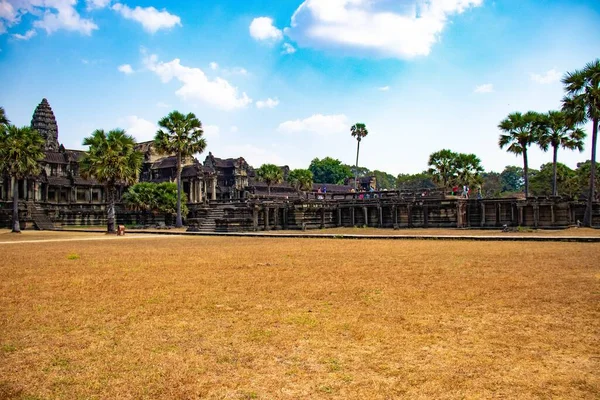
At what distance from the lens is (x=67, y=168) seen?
82688 mm

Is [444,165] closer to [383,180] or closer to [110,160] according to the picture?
[110,160]

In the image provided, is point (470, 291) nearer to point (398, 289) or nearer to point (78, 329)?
point (398, 289)

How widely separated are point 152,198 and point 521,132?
4244 cm

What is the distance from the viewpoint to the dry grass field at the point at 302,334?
20.4 ft

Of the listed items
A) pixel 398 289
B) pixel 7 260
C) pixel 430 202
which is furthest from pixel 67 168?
pixel 398 289

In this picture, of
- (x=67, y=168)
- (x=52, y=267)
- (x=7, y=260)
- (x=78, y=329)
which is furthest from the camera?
(x=67, y=168)

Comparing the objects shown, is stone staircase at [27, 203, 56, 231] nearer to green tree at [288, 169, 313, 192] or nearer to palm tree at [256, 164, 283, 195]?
palm tree at [256, 164, 283, 195]

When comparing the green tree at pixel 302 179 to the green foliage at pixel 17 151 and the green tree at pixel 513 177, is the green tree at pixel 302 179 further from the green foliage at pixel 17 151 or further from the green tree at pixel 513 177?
the green tree at pixel 513 177

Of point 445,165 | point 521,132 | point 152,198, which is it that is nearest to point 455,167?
point 445,165

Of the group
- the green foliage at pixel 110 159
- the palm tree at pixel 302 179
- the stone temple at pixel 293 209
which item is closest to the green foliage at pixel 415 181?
the palm tree at pixel 302 179

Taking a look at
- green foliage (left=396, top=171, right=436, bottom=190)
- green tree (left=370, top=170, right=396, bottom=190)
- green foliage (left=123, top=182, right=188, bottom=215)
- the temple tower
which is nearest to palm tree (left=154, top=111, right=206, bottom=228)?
green foliage (left=123, top=182, right=188, bottom=215)

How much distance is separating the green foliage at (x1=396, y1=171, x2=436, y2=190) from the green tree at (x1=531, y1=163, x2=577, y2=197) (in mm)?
49486

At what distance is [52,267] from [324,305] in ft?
39.0

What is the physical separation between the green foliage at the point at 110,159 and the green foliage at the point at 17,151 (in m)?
4.77
